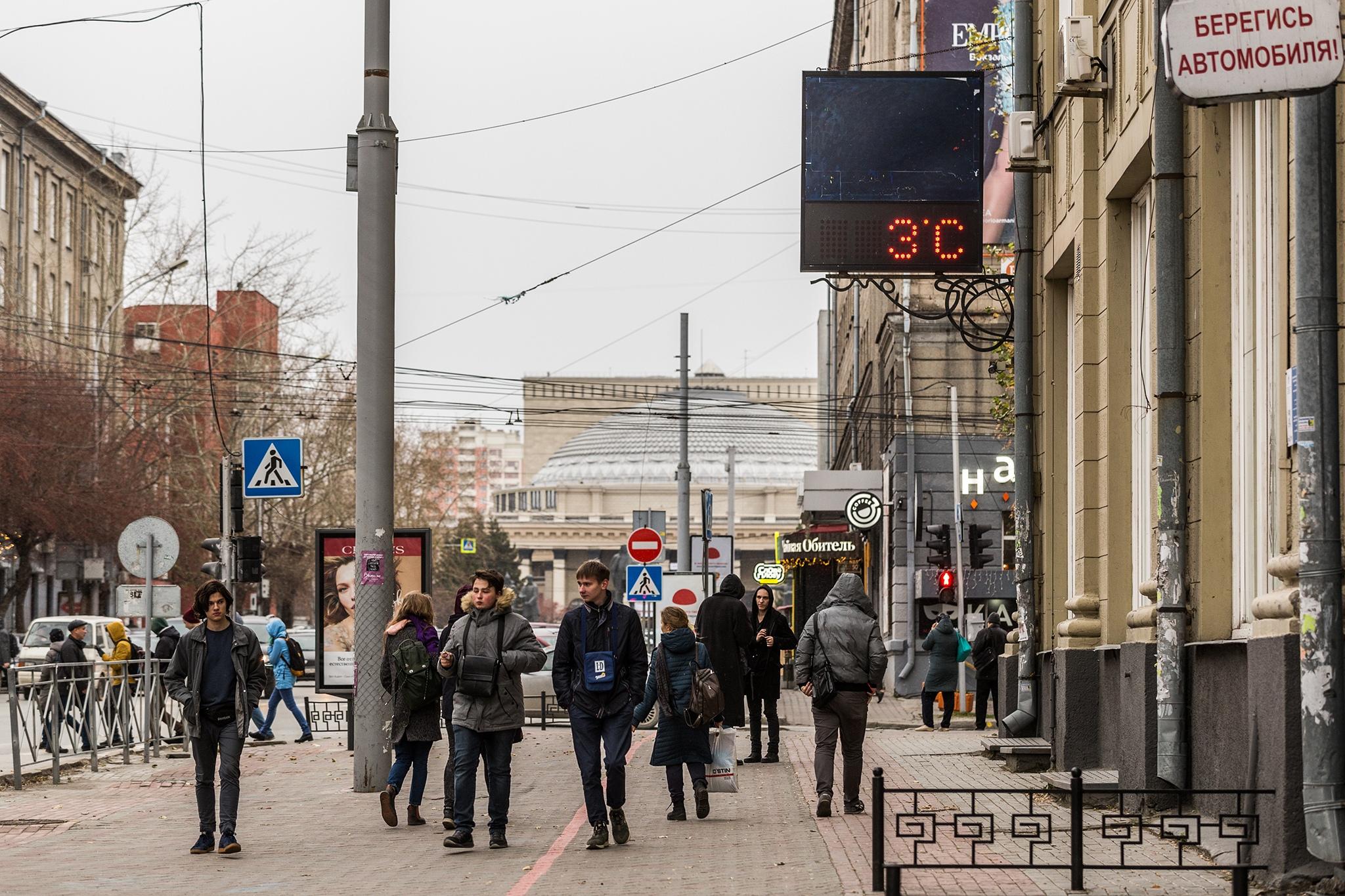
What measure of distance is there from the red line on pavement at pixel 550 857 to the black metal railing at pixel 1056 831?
1.92 meters

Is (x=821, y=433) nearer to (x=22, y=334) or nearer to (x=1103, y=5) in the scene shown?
(x=22, y=334)

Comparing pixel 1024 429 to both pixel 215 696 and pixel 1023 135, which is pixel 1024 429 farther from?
pixel 215 696

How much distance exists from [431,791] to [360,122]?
5.62m

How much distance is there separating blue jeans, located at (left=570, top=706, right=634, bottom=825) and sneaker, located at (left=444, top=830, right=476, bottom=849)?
772 millimetres

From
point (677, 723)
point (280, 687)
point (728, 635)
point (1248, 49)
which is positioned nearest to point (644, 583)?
point (280, 687)

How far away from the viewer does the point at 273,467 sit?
22734 mm

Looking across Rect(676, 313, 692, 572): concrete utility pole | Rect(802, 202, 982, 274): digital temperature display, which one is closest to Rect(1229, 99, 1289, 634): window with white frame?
Rect(802, 202, 982, 274): digital temperature display

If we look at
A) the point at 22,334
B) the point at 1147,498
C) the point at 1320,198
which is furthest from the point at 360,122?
the point at 22,334

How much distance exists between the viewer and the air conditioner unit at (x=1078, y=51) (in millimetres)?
15680

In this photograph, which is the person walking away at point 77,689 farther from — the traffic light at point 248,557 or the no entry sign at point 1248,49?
the no entry sign at point 1248,49

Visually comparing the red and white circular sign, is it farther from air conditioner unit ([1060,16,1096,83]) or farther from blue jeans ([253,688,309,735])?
air conditioner unit ([1060,16,1096,83])

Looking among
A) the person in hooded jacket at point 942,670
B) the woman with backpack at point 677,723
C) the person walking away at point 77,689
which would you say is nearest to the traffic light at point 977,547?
the person in hooded jacket at point 942,670

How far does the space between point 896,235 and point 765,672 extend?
483 centimetres

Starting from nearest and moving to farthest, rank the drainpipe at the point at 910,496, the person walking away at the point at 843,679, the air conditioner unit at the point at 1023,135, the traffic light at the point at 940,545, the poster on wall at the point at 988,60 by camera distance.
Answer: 1. the person walking away at the point at 843,679
2. the air conditioner unit at the point at 1023,135
3. the poster on wall at the point at 988,60
4. the traffic light at the point at 940,545
5. the drainpipe at the point at 910,496
